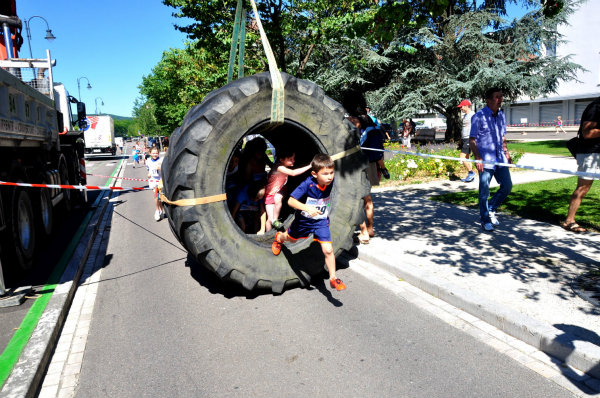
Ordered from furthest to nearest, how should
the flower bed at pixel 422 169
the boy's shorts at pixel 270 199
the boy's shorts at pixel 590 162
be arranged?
the flower bed at pixel 422 169
the boy's shorts at pixel 590 162
the boy's shorts at pixel 270 199

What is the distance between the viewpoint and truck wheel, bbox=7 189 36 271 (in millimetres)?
5391

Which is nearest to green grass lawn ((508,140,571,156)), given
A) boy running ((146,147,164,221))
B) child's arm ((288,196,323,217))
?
boy running ((146,147,164,221))

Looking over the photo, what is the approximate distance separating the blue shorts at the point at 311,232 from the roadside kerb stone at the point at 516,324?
121cm

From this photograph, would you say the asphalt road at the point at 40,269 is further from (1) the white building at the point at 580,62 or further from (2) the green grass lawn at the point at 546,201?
(1) the white building at the point at 580,62

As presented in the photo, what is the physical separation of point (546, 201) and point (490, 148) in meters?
2.52

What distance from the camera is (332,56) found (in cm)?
2619

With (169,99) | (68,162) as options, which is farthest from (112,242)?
(169,99)

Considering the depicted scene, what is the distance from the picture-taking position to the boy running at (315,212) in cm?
439

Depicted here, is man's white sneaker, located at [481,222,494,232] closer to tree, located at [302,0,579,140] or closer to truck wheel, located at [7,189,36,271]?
truck wheel, located at [7,189,36,271]

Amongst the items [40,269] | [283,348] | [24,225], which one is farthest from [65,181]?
[283,348]

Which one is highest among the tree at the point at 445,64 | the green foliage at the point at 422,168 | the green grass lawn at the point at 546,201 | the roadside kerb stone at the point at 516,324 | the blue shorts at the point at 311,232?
the tree at the point at 445,64

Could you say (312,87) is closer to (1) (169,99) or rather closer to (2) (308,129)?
(2) (308,129)

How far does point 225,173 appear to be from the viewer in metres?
4.35

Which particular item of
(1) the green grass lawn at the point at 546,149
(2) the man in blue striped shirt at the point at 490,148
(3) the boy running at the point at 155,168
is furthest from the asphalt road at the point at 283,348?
(1) the green grass lawn at the point at 546,149
